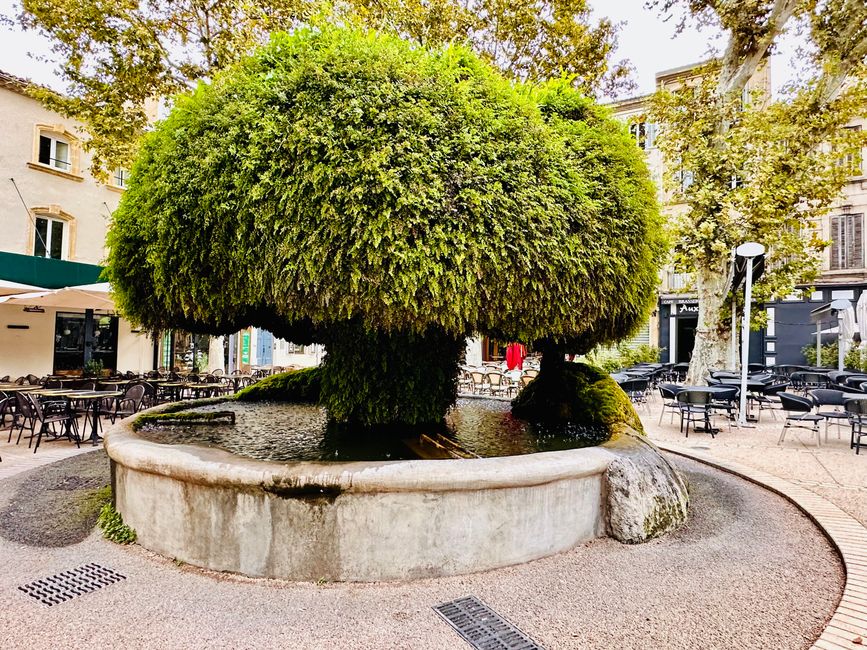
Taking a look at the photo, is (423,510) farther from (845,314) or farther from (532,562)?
(845,314)

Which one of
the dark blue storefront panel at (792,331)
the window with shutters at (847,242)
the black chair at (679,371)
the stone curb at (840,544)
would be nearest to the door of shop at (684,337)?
the dark blue storefront panel at (792,331)

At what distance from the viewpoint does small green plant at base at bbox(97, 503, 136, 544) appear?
419 centimetres

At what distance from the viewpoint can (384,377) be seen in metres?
5.41

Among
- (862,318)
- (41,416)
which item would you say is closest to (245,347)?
(41,416)

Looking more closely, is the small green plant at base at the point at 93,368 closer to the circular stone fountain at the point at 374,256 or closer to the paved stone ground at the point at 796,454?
the circular stone fountain at the point at 374,256

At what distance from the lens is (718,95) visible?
590 inches

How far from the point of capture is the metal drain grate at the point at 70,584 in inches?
131

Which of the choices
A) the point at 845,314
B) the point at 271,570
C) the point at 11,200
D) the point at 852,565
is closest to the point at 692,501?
the point at 852,565

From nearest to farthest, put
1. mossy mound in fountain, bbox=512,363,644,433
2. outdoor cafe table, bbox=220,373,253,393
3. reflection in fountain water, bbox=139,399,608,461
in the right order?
reflection in fountain water, bbox=139,399,608,461, mossy mound in fountain, bbox=512,363,644,433, outdoor cafe table, bbox=220,373,253,393

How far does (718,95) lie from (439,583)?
16.6 m

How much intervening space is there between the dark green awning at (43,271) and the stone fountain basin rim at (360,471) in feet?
38.0

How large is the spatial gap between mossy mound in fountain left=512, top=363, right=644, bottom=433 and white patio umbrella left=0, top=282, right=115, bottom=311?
353 inches

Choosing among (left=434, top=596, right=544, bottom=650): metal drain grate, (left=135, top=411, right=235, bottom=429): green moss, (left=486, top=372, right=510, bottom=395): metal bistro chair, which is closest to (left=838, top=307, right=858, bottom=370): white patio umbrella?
(left=486, top=372, right=510, bottom=395): metal bistro chair

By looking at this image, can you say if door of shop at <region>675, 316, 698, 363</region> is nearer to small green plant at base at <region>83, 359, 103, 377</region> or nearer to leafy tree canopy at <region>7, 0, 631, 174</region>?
leafy tree canopy at <region>7, 0, 631, 174</region>
